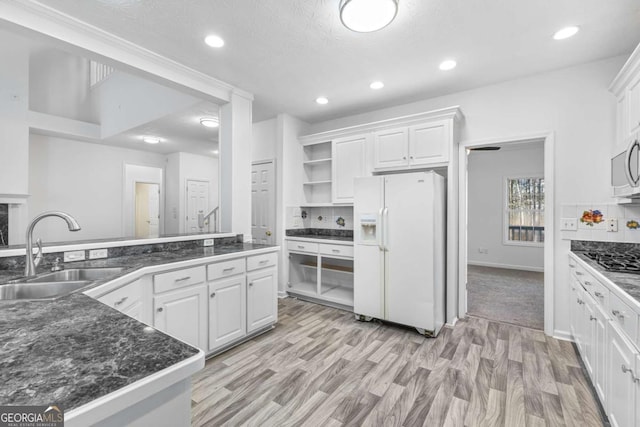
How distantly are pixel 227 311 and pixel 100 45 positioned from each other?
245 centimetres

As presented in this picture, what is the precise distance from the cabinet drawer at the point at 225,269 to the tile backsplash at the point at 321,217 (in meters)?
1.61

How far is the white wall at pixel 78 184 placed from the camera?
5.18 metres

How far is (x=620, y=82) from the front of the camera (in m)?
2.37

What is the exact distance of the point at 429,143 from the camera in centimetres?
332

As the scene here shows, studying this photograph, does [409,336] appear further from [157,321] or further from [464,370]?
[157,321]

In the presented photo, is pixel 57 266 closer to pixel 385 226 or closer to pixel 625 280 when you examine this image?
pixel 385 226

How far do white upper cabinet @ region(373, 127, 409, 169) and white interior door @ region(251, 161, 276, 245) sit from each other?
1597 mm

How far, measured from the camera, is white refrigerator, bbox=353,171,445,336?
2.94m

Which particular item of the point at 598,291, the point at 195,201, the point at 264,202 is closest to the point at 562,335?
the point at 598,291

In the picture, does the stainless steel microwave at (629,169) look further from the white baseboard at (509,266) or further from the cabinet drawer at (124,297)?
the white baseboard at (509,266)

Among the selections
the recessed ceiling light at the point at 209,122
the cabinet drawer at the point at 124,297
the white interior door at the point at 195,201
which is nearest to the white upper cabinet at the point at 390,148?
the recessed ceiling light at the point at 209,122

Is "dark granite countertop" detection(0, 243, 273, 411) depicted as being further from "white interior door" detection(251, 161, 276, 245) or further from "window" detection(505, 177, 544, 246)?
"window" detection(505, 177, 544, 246)

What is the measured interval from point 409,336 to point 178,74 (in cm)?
353

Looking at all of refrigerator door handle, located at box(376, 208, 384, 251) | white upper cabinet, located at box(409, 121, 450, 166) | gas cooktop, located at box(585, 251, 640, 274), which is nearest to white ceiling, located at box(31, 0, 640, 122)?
white upper cabinet, located at box(409, 121, 450, 166)
